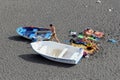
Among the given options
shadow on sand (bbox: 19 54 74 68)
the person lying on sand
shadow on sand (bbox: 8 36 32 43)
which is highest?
the person lying on sand

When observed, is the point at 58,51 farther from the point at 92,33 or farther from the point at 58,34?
the point at 92,33

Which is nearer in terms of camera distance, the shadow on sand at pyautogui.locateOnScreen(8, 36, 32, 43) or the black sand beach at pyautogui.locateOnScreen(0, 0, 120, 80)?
the black sand beach at pyautogui.locateOnScreen(0, 0, 120, 80)

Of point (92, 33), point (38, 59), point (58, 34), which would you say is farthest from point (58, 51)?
point (92, 33)

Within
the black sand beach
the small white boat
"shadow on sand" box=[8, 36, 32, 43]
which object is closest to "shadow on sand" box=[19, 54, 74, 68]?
the black sand beach

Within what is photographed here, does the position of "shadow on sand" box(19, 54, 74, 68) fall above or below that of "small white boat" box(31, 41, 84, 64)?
below

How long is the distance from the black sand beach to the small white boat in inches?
7.7

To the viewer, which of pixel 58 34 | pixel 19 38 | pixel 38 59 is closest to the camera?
pixel 38 59

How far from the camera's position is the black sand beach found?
9977 millimetres

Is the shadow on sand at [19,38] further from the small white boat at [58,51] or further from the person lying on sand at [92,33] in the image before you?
the person lying on sand at [92,33]

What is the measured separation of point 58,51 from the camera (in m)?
10.8

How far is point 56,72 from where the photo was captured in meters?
10.0

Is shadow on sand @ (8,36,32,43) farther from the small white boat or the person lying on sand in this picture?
the person lying on sand

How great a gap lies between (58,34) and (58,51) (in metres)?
1.41

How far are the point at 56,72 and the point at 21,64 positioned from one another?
1102mm
